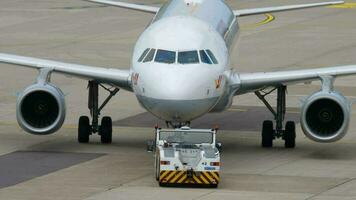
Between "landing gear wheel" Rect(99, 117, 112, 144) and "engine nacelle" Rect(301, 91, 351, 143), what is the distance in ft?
19.1

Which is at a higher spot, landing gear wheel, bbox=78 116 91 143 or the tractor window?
landing gear wheel, bbox=78 116 91 143

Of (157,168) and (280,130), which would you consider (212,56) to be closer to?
(280,130)

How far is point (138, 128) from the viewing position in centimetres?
4497

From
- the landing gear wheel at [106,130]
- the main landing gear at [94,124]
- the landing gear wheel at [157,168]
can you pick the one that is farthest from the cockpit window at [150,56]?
the landing gear wheel at [106,130]

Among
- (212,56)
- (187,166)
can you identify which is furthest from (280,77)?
(187,166)

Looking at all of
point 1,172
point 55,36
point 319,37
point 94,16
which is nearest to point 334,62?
point 319,37

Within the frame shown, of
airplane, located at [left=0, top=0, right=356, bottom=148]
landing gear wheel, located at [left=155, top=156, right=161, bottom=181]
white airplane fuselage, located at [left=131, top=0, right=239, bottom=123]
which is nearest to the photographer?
landing gear wheel, located at [left=155, top=156, right=161, bottom=181]

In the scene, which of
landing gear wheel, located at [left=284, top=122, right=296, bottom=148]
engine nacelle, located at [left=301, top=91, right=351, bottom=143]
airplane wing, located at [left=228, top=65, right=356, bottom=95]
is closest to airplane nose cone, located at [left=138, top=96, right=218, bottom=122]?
airplane wing, located at [left=228, top=65, right=356, bottom=95]

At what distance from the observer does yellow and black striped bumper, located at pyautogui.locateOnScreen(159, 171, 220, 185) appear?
3494 centimetres

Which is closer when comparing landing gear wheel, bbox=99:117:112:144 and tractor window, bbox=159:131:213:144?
tractor window, bbox=159:131:213:144

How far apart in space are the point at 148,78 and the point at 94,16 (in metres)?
39.8

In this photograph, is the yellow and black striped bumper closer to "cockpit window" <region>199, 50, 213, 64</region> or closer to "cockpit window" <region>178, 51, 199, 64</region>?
"cockpit window" <region>178, 51, 199, 64</region>

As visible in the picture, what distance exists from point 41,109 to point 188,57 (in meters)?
4.93

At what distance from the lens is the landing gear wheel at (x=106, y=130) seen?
136 feet
